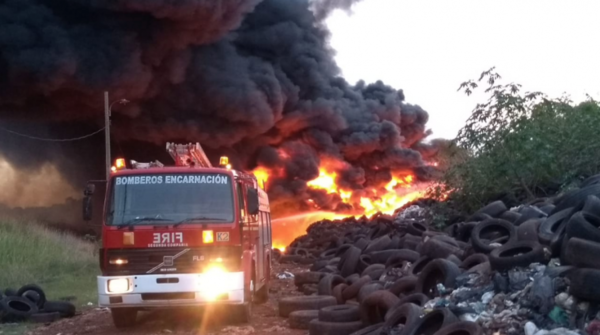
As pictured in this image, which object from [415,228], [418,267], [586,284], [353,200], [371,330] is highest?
[353,200]

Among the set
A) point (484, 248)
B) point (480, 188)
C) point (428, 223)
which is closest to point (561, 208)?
point (484, 248)

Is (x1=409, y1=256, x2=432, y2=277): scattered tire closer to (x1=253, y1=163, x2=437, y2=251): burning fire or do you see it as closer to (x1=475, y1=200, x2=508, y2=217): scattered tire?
(x1=475, y1=200, x2=508, y2=217): scattered tire

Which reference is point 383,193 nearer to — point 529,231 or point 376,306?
point 529,231

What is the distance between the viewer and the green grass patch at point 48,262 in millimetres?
18922

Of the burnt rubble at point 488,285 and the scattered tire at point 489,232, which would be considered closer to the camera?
the burnt rubble at point 488,285

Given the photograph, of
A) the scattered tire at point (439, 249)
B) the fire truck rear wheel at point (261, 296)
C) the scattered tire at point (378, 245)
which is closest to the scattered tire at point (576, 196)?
the scattered tire at point (439, 249)

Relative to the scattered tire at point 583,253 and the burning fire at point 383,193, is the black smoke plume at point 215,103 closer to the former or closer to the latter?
the burning fire at point 383,193

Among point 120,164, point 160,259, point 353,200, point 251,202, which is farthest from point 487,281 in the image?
point 353,200

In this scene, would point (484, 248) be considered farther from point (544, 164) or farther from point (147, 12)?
point (147, 12)

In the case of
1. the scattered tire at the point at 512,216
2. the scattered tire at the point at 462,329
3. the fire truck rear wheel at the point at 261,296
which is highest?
the scattered tire at the point at 512,216

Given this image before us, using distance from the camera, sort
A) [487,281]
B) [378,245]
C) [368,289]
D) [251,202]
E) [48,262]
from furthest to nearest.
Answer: [48,262] → [378,245] → [251,202] → [368,289] → [487,281]

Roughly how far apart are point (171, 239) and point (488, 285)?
4678 mm

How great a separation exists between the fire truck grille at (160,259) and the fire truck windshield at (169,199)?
0.43 meters

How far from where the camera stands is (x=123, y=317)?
1178cm
